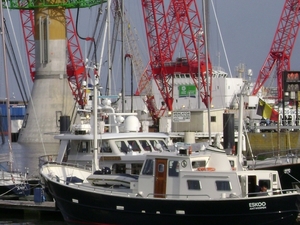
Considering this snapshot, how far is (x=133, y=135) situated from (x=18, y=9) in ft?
180

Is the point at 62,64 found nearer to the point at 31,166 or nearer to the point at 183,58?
the point at 183,58

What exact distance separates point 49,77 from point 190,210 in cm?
5532

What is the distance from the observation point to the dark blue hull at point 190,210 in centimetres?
2194

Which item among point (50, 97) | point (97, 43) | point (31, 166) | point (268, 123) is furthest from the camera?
point (50, 97)

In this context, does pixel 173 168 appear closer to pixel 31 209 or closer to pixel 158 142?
pixel 158 142

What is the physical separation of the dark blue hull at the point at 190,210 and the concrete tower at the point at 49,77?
2034 inches

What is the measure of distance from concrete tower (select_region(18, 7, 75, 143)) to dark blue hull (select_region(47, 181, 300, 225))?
2034 inches

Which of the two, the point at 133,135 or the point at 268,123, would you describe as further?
the point at 268,123

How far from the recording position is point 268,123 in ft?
184

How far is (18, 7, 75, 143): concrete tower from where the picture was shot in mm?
74688

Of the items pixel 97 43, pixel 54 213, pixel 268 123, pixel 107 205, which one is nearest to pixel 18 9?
pixel 268 123

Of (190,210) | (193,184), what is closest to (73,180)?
(193,184)

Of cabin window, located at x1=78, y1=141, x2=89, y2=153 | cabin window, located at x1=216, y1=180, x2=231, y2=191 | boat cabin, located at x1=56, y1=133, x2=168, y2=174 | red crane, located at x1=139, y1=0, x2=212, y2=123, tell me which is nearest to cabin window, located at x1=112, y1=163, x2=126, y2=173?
boat cabin, located at x1=56, y1=133, x2=168, y2=174

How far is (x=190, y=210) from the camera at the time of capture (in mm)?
22219
